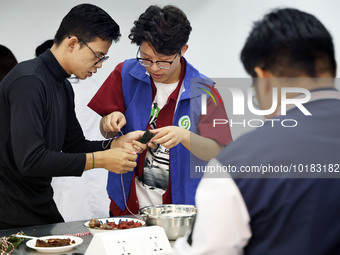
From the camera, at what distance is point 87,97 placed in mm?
3627

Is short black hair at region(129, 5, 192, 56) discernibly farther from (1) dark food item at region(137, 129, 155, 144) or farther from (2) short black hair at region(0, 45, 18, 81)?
(2) short black hair at region(0, 45, 18, 81)

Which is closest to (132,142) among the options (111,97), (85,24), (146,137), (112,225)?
(146,137)

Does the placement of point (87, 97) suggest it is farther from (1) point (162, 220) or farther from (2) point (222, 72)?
(1) point (162, 220)

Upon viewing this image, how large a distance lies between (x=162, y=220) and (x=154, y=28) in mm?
904

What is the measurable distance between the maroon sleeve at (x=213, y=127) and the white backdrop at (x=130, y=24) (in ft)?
6.04

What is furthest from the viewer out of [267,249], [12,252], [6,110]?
[6,110]

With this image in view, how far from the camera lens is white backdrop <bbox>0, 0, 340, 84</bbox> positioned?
165 inches

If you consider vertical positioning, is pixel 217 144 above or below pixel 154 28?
below

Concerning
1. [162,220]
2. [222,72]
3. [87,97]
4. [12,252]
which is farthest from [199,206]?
[222,72]

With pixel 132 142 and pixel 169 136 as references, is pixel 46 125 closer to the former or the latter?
pixel 132 142

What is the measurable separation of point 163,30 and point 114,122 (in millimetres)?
494

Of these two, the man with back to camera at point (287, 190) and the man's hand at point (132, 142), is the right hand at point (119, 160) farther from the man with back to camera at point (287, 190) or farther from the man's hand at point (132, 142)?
the man with back to camera at point (287, 190)

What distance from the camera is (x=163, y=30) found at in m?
2.18

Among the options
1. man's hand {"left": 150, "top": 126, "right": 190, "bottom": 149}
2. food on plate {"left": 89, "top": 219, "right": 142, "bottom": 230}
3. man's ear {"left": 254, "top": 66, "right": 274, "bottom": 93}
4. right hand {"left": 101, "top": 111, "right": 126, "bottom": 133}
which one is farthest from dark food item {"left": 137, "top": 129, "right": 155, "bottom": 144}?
man's ear {"left": 254, "top": 66, "right": 274, "bottom": 93}
